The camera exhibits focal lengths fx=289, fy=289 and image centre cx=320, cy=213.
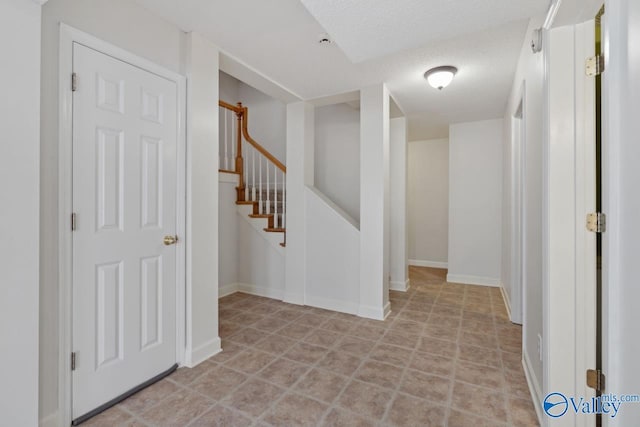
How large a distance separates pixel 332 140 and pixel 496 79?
247 cm

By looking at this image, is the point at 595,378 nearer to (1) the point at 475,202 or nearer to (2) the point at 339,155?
(1) the point at 475,202

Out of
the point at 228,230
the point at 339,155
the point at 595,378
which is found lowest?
the point at 595,378

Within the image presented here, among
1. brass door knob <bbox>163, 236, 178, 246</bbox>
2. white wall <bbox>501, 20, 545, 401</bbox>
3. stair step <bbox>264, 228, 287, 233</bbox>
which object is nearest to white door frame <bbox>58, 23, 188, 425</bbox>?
brass door knob <bbox>163, 236, 178, 246</bbox>

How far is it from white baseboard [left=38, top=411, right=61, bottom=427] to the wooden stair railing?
2740 mm

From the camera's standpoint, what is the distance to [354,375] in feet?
6.83

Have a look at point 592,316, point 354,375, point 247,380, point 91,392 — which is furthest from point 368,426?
point 91,392

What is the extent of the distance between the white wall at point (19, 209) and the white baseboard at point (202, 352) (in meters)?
0.94

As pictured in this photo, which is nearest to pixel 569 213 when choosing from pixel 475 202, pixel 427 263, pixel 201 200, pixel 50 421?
pixel 201 200

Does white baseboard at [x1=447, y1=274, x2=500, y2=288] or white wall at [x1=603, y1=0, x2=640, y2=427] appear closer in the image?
white wall at [x1=603, y1=0, x2=640, y2=427]

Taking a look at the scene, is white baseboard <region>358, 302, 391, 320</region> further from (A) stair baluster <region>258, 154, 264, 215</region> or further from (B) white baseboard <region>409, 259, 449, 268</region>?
(B) white baseboard <region>409, 259, 449, 268</region>

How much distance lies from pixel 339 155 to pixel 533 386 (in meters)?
3.76

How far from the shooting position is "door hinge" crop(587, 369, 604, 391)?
135cm

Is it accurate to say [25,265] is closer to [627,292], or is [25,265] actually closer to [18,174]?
[18,174]

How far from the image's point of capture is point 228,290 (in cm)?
409
